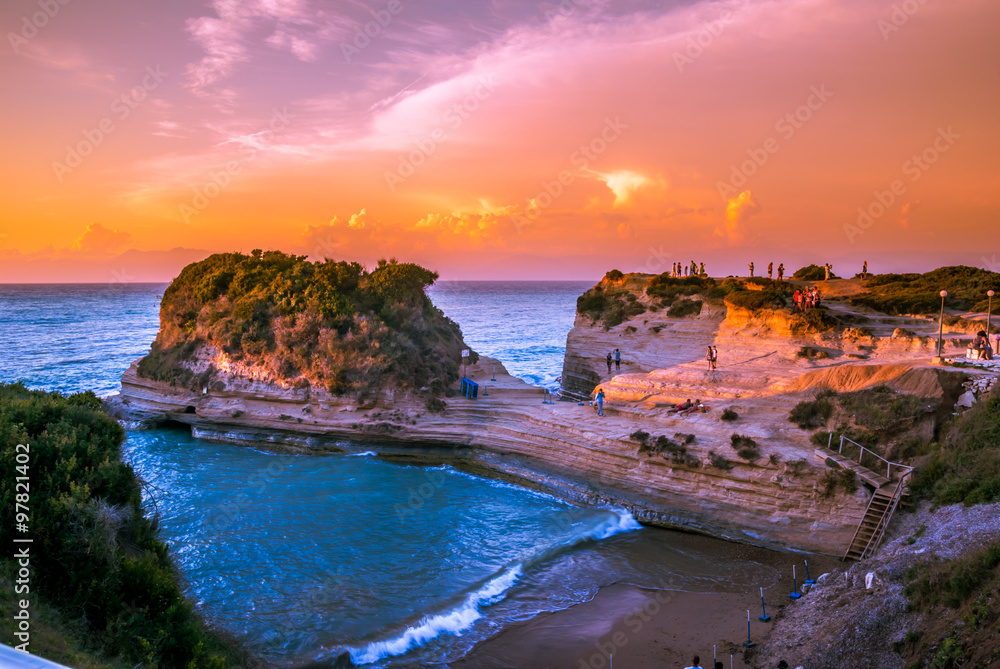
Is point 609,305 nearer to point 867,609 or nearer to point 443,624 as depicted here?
point 443,624

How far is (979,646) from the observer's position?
28.8ft

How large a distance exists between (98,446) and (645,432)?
17.7m

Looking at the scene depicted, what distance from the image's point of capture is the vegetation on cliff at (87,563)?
857cm

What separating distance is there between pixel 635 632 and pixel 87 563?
1156 cm

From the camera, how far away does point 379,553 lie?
1812 centimetres

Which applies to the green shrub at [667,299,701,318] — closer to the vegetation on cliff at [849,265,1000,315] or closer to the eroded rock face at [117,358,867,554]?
the vegetation on cliff at [849,265,1000,315]

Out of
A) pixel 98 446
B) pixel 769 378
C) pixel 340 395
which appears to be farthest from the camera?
pixel 340 395

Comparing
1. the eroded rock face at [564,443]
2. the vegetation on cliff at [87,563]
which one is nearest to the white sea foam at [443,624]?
the vegetation on cliff at [87,563]

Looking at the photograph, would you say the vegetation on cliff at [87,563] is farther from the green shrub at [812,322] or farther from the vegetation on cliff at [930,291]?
the vegetation on cliff at [930,291]

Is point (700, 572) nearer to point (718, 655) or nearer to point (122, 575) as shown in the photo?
point (718, 655)

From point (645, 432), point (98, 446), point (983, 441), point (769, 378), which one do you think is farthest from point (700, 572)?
point (98, 446)

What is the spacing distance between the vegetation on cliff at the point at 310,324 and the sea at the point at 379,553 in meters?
4.54

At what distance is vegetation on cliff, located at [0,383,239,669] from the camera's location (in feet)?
28.1

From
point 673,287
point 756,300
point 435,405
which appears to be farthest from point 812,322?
point 435,405
